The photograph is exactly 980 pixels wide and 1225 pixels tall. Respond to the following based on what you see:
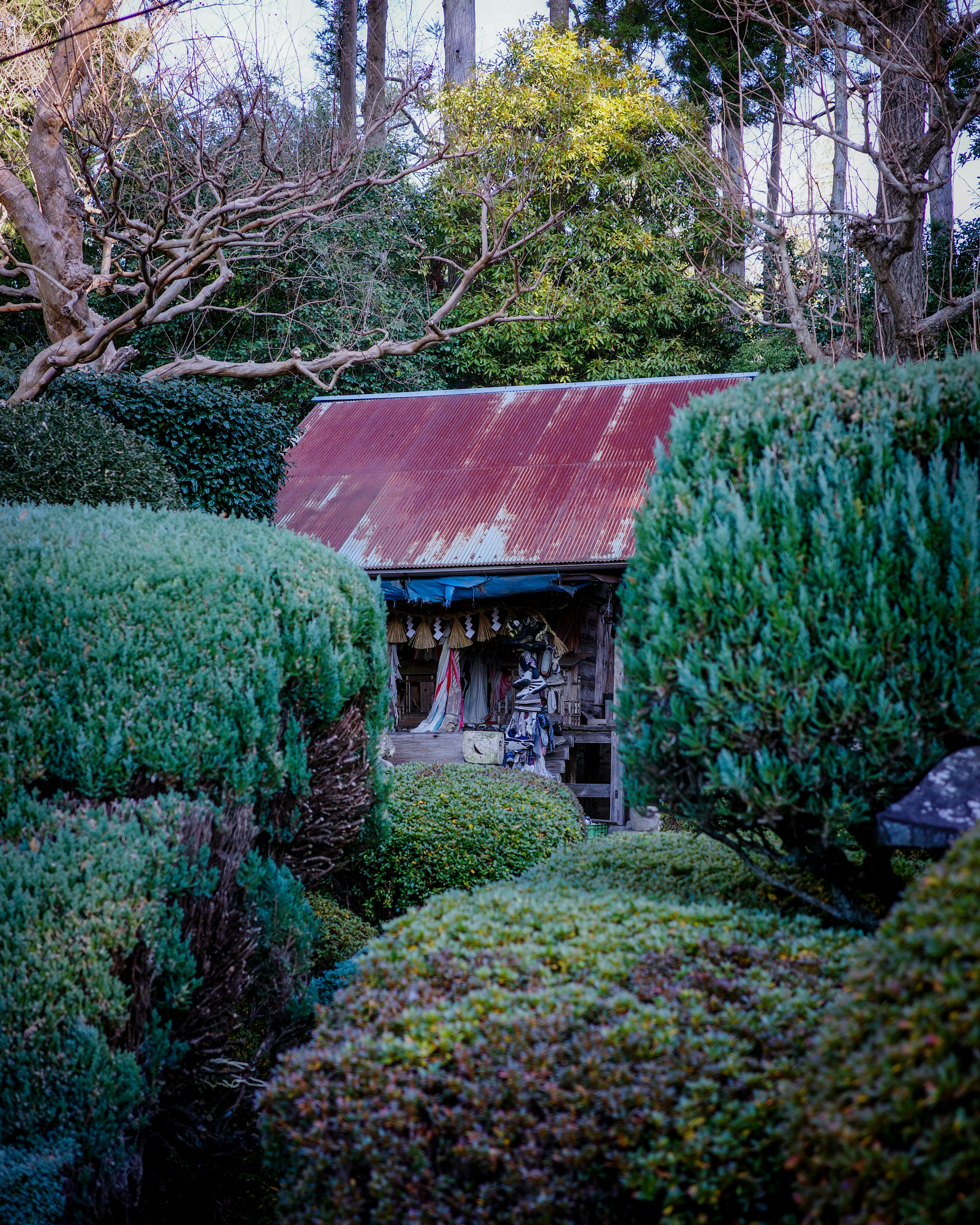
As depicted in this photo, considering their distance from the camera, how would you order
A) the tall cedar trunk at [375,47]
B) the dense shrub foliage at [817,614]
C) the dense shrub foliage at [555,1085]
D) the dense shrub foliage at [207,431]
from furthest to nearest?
the tall cedar trunk at [375,47] < the dense shrub foliage at [207,431] < the dense shrub foliage at [817,614] < the dense shrub foliage at [555,1085]

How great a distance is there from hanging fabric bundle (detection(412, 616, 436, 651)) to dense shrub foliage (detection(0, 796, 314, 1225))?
29.7 ft

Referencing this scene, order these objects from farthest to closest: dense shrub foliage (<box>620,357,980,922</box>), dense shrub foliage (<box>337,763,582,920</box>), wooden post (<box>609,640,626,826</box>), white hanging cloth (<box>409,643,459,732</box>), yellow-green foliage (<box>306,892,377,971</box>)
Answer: white hanging cloth (<box>409,643,459,732</box>) < wooden post (<box>609,640,626,826</box>) < dense shrub foliage (<box>337,763,582,920</box>) < yellow-green foliage (<box>306,892,377,971</box>) < dense shrub foliage (<box>620,357,980,922</box>)

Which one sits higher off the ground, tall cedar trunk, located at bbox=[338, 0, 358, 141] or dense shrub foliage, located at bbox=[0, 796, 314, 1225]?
tall cedar trunk, located at bbox=[338, 0, 358, 141]

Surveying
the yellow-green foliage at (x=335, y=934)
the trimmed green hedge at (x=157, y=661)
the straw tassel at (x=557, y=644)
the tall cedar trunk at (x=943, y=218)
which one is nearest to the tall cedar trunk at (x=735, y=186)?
the tall cedar trunk at (x=943, y=218)

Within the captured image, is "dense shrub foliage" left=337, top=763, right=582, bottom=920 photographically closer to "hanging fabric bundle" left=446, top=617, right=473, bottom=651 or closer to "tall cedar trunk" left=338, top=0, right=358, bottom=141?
"hanging fabric bundle" left=446, top=617, right=473, bottom=651

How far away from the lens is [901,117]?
1009 centimetres

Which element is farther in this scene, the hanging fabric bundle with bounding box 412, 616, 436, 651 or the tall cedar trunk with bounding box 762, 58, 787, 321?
the hanging fabric bundle with bounding box 412, 616, 436, 651

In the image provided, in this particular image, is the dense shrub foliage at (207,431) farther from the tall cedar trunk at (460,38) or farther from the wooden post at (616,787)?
the tall cedar trunk at (460,38)

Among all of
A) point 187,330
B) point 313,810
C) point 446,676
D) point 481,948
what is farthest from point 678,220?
point 481,948

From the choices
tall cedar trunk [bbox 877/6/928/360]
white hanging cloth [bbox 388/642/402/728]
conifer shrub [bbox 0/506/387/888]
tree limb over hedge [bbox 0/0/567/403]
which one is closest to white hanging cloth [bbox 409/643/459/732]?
white hanging cloth [bbox 388/642/402/728]

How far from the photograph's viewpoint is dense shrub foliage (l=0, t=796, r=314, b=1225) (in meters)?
3.35

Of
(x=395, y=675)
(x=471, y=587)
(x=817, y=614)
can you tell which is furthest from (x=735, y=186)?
(x=817, y=614)

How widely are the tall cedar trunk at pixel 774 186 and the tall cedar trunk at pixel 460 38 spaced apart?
8.06m

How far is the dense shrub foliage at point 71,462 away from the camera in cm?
759
